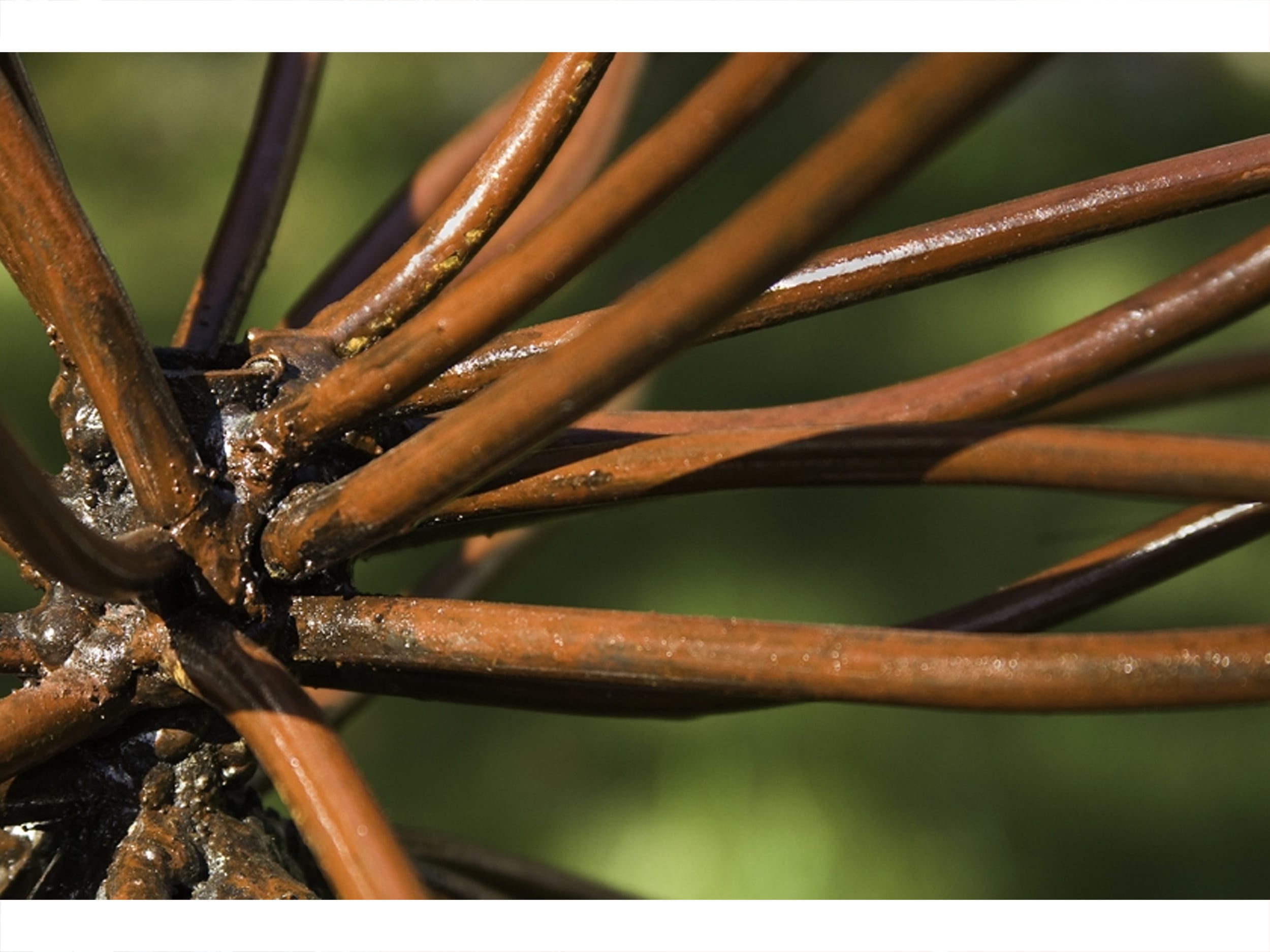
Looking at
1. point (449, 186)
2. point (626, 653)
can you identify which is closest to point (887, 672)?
point (626, 653)

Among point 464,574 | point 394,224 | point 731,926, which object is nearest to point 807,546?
point 464,574

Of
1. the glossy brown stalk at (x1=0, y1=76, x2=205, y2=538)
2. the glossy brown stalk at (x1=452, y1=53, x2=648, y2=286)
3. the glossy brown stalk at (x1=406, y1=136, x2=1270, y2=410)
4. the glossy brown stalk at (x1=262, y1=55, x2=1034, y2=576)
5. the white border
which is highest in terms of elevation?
the glossy brown stalk at (x1=452, y1=53, x2=648, y2=286)

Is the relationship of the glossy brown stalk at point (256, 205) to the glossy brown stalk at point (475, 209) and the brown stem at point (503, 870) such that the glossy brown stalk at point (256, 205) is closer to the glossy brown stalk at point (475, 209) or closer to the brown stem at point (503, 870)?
the glossy brown stalk at point (475, 209)

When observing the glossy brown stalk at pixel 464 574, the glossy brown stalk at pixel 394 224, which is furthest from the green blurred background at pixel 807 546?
the glossy brown stalk at pixel 394 224

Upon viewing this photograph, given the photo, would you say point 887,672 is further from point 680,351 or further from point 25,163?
point 25,163

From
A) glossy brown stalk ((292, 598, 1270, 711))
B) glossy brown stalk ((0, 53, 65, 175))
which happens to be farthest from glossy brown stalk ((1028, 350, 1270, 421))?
glossy brown stalk ((0, 53, 65, 175))

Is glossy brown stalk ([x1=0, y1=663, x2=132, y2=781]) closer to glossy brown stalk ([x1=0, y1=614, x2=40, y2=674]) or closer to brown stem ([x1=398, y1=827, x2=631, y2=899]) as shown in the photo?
glossy brown stalk ([x1=0, y1=614, x2=40, y2=674])

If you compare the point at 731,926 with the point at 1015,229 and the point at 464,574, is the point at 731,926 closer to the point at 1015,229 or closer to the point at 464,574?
the point at 1015,229
